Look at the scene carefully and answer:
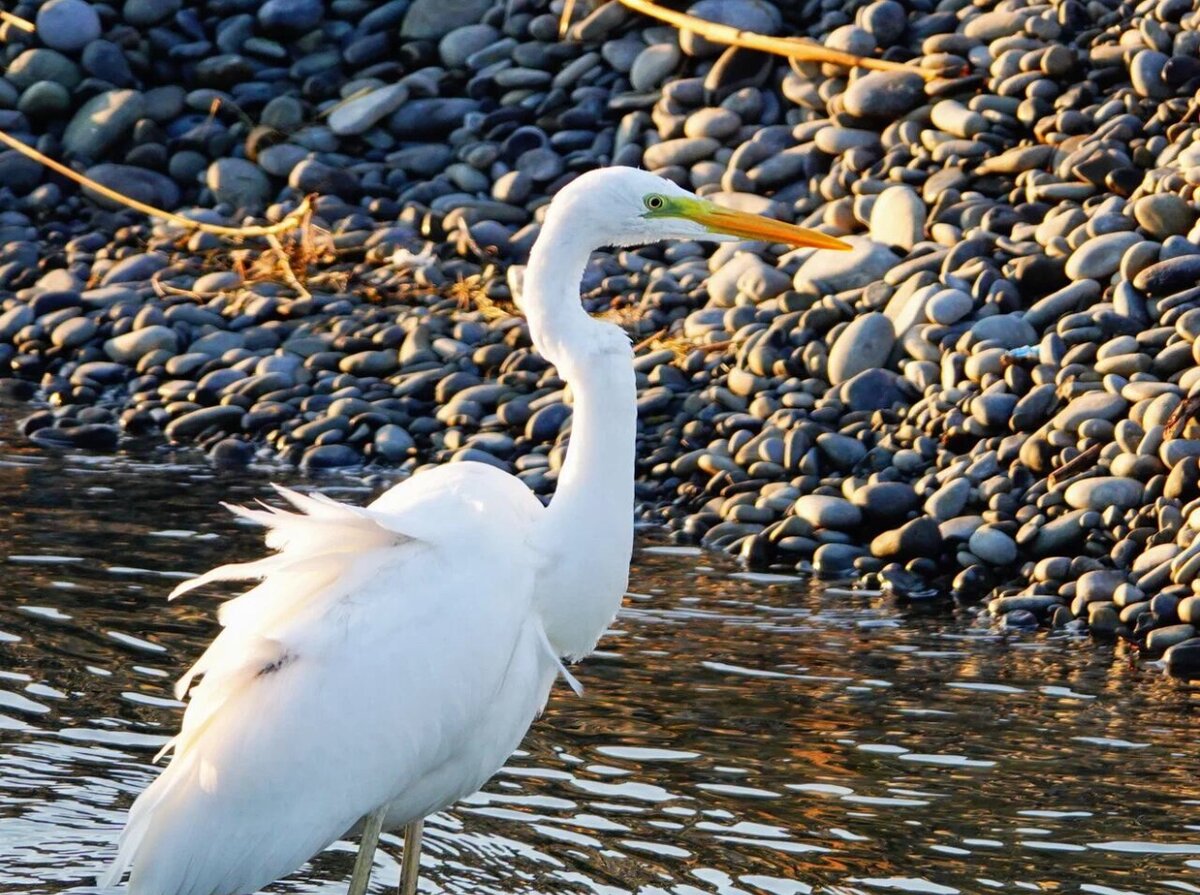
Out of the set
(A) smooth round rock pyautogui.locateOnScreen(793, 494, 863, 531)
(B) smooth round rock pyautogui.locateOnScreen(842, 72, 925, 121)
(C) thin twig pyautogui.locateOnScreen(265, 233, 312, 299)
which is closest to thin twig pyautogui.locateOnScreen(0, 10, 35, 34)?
(C) thin twig pyautogui.locateOnScreen(265, 233, 312, 299)

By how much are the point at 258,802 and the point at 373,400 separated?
6.60m

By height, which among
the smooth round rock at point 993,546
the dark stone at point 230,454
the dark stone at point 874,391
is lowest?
the dark stone at point 230,454

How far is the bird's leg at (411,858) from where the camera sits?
5727 mm

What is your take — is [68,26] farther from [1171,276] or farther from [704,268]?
[1171,276]

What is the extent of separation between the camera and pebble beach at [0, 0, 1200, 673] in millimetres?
9648

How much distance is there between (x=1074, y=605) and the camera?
8.82 m

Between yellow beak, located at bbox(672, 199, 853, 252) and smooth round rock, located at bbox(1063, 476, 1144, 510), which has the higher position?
yellow beak, located at bbox(672, 199, 853, 252)

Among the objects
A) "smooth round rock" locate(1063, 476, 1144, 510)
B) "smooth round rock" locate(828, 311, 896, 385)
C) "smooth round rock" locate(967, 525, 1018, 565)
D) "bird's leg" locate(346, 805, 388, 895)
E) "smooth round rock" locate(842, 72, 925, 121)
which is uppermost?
"smooth round rock" locate(842, 72, 925, 121)

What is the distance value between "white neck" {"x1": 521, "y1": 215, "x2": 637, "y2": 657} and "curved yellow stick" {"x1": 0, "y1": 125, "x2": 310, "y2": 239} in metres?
7.45

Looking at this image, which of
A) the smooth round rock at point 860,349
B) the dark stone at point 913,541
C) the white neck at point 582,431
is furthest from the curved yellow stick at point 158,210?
the white neck at point 582,431

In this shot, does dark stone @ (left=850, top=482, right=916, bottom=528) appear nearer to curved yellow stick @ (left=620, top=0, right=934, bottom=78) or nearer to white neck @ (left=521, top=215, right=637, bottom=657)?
curved yellow stick @ (left=620, top=0, right=934, bottom=78)

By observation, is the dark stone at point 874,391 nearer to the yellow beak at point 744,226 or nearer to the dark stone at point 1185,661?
the dark stone at point 1185,661

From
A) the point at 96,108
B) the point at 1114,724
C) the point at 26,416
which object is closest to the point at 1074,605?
the point at 1114,724

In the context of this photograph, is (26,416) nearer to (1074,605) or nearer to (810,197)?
(810,197)
